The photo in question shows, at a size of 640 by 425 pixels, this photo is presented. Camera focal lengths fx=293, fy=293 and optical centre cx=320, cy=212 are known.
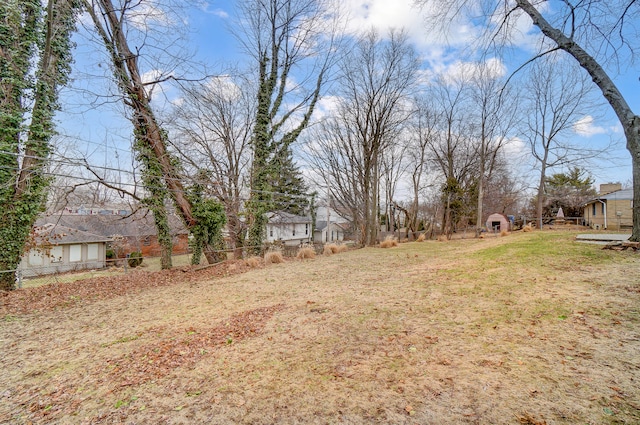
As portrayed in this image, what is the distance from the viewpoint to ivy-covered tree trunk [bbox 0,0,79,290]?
274 inches

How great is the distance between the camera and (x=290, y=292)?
5.82m

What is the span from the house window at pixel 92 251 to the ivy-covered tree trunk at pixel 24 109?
17.3m

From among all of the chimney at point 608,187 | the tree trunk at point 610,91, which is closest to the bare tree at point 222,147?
the tree trunk at point 610,91

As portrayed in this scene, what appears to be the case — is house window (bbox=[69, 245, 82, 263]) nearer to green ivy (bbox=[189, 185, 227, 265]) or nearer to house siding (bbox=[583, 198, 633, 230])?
green ivy (bbox=[189, 185, 227, 265])

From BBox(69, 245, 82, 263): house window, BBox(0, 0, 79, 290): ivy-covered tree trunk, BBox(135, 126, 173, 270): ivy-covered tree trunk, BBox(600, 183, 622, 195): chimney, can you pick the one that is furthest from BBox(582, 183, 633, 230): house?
BBox(69, 245, 82, 263): house window

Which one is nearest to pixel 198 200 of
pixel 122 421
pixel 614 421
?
pixel 122 421

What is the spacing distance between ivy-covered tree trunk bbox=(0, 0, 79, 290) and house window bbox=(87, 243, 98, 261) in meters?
17.3

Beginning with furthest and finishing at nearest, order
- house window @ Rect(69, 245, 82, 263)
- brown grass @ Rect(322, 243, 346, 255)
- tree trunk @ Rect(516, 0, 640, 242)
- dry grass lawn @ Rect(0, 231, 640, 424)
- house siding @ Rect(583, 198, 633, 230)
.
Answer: house window @ Rect(69, 245, 82, 263) < house siding @ Rect(583, 198, 633, 230) < brown grass @ Rect(322, 243, 346, 255) < tree trunk @ Rect(516, 0, 640, 242) < dry grass lawn @ Rect(0, 231, 640, 424)

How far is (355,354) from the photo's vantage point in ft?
9.50

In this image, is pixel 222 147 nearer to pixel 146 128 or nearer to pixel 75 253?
pixel 146 128

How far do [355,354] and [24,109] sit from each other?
9.67 m

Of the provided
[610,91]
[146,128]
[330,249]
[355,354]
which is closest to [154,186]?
[146,128]

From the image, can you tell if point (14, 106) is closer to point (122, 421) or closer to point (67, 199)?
point (67, 199)

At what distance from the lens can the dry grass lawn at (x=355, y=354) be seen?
2.09m
